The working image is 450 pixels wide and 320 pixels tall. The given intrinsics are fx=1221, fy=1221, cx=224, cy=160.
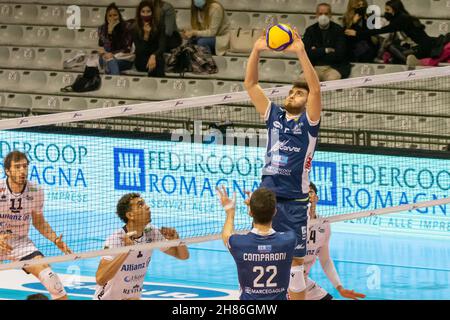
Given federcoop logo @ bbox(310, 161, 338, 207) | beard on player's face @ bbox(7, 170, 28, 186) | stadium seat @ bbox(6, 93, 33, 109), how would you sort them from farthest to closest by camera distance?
stadium seat @ bbox(6, 93, 33, 109) < federcoop logo @ bbox(310, 161, 338, 207) < beard on player's face @ bbox(7, 170, 28, 186)

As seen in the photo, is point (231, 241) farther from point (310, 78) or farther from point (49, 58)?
point (49, 58)

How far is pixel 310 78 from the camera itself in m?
12.0

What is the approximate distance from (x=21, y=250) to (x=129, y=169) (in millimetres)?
5426

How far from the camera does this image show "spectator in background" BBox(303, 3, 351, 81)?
21.2m

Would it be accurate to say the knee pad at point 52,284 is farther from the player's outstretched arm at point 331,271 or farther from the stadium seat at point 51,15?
the stadium seat at point 51,15

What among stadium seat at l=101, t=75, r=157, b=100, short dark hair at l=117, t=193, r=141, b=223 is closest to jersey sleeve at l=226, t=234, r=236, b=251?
short dark hair at l=117, t=193, r=141, b=223

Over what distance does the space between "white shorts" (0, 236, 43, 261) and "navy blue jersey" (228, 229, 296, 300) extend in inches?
155

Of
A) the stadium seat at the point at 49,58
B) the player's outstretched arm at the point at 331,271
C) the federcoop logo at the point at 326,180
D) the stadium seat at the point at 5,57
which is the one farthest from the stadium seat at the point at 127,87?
the player's outstretched arm at the point at 331,271

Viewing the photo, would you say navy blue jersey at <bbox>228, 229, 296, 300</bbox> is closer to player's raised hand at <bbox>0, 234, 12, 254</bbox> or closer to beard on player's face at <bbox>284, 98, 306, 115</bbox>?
beard on player's face at <bbox>284, 98, 306, 115</bbox>

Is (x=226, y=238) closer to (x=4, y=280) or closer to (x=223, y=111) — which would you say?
(x=4, y=280)
